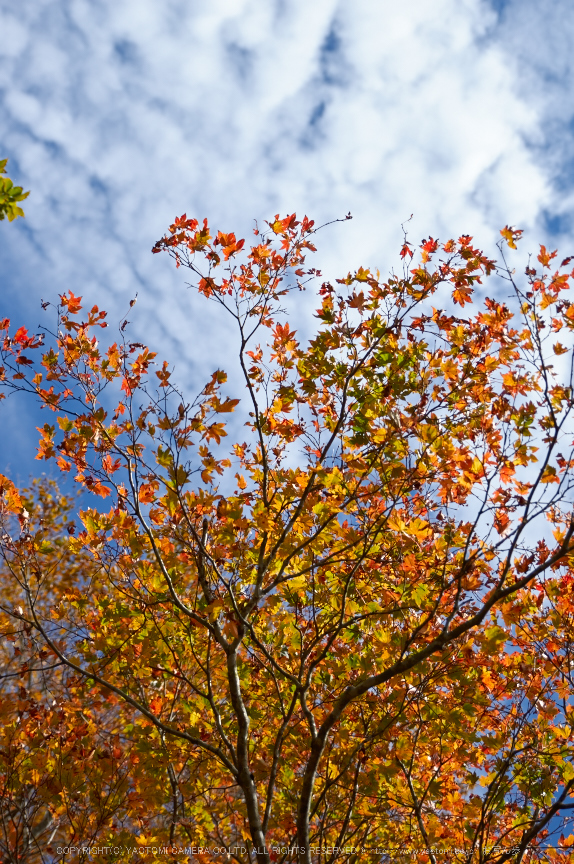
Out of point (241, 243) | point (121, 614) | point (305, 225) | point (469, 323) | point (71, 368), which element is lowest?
point (121, 614)

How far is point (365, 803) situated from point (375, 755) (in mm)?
872

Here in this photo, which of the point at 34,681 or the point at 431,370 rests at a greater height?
the point at 431,370

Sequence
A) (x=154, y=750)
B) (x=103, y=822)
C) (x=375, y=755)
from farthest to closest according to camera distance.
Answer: (x=103, y=822) < (x=375, y=755) < (x=154, y=750)

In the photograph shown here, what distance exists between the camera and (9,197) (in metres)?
2.45

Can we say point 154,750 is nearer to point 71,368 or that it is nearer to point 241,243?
point 71,368

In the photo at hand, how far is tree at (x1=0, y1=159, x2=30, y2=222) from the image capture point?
95.7 inches

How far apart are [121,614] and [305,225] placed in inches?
144

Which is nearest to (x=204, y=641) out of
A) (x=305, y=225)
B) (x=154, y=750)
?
(x=154, y=750)

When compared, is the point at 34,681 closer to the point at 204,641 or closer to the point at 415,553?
the point at 204,641

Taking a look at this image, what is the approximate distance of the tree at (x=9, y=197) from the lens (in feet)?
7.97

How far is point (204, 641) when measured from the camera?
5125 mm

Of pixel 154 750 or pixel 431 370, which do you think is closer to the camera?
pixel 154 750

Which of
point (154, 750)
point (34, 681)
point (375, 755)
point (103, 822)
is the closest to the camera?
point (154, 750)

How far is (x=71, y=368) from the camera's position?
191 inches
